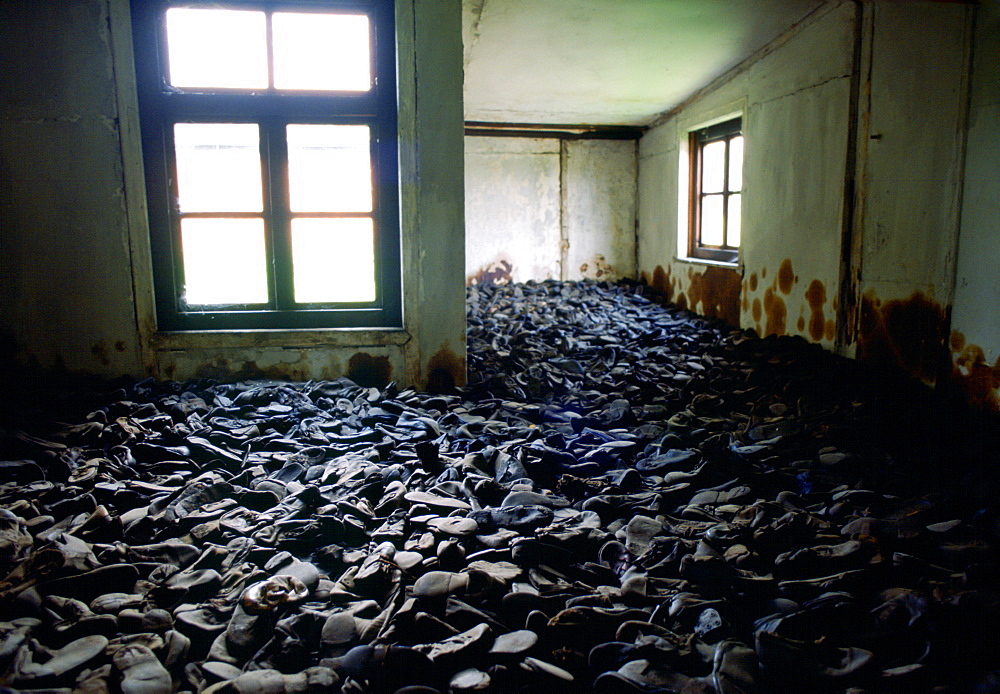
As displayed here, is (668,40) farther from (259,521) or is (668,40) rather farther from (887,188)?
(259,521)

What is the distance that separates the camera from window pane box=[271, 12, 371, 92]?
3748 mm

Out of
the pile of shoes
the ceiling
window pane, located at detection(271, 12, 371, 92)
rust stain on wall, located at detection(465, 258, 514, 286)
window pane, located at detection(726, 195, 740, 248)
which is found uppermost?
the ceiling

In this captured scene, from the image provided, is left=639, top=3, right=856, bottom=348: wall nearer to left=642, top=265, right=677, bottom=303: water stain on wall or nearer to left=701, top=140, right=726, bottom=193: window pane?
left=701, top=140, right=726, bottom=193: window pane

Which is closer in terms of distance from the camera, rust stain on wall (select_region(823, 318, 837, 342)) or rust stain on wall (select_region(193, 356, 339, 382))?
rust stain on wall (select_region(193, 356, 339, 382))

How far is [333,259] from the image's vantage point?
3971 mm

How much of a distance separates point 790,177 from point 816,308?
1043 mm

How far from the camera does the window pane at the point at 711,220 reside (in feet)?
22.2

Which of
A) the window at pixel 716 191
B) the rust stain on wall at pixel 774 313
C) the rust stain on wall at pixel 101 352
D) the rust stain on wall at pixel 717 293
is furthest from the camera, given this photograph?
the window at pixel 716 191

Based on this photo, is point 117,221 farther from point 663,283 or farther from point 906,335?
point 663,283

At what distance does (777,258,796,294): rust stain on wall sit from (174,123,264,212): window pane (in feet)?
12.4

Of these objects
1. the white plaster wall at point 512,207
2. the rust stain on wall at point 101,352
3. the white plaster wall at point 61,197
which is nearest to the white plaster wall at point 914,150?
the white plaster wall at point 61,197

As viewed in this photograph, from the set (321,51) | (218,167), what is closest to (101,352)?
(218,167)

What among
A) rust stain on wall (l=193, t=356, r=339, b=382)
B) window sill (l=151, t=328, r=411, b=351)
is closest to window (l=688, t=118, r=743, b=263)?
window sill (l=151, t=328, r=411, b=351)

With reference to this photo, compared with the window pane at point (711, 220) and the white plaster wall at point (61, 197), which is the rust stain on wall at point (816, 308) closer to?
the window pane at point (711, 220)
